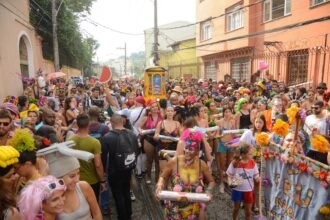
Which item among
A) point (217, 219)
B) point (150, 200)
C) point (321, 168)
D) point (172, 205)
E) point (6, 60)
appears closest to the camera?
point (321, 168)

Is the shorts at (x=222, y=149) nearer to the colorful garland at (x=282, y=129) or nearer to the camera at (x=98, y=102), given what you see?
the colorful garland at (x=282, y=129)

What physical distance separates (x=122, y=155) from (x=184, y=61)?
97.4 feet

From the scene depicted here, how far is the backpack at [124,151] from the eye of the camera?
431 centimetres

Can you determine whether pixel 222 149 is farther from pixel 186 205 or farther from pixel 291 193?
pixel 186 205

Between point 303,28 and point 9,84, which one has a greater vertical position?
point 303,28

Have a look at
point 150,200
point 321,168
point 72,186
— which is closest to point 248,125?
point 150,200

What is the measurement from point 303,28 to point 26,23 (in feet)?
47.3

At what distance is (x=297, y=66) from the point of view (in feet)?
43.5

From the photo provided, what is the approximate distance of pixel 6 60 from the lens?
1239 centimetres

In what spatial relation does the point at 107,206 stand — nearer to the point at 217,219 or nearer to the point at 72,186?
the point at 217,219

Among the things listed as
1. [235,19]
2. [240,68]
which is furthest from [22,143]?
[235,19]

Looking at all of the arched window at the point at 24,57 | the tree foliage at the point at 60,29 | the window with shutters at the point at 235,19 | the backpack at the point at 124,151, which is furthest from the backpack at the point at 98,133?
the tree foliage at the point at 60,29

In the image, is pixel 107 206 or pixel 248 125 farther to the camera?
pixel 248 125

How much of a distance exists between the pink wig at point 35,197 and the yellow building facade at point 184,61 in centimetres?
2258
